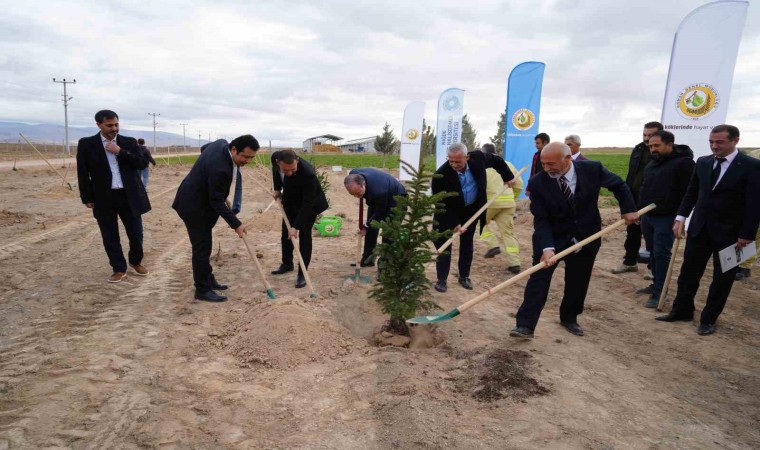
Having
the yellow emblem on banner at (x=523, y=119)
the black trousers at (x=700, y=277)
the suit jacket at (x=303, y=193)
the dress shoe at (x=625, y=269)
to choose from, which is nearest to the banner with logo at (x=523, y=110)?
the yellow emblem on banner at (x=523, y=119)

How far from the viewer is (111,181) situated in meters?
5.08

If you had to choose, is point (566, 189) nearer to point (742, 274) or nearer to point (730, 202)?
point (730, 202)

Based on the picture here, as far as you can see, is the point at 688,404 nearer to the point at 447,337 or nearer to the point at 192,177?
the point at 447,337

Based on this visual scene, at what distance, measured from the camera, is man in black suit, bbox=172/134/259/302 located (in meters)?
4.53

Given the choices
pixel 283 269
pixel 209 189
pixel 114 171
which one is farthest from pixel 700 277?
pixel 114 171

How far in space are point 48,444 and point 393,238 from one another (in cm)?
266

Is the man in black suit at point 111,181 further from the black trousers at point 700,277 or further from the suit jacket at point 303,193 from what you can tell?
the black trousers at point 700,277

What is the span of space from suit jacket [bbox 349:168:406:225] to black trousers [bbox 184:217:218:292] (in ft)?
6.01

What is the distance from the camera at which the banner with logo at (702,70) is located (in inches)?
257

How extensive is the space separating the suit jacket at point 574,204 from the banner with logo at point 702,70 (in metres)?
4.38

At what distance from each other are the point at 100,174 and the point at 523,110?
30.9 feet

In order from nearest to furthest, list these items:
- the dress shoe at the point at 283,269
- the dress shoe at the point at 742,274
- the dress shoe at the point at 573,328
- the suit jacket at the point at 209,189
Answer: the dress shoe at the point at 573,328 < the suit jacket at the point at 209,189 < the dress shoe at the point at 283,269 < the dress shoe at the point at 742,274

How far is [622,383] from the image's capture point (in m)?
3.24

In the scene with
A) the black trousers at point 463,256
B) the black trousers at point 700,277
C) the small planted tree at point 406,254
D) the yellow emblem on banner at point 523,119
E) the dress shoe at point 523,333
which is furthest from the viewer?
the yellow emblem on banner at point 523,119
